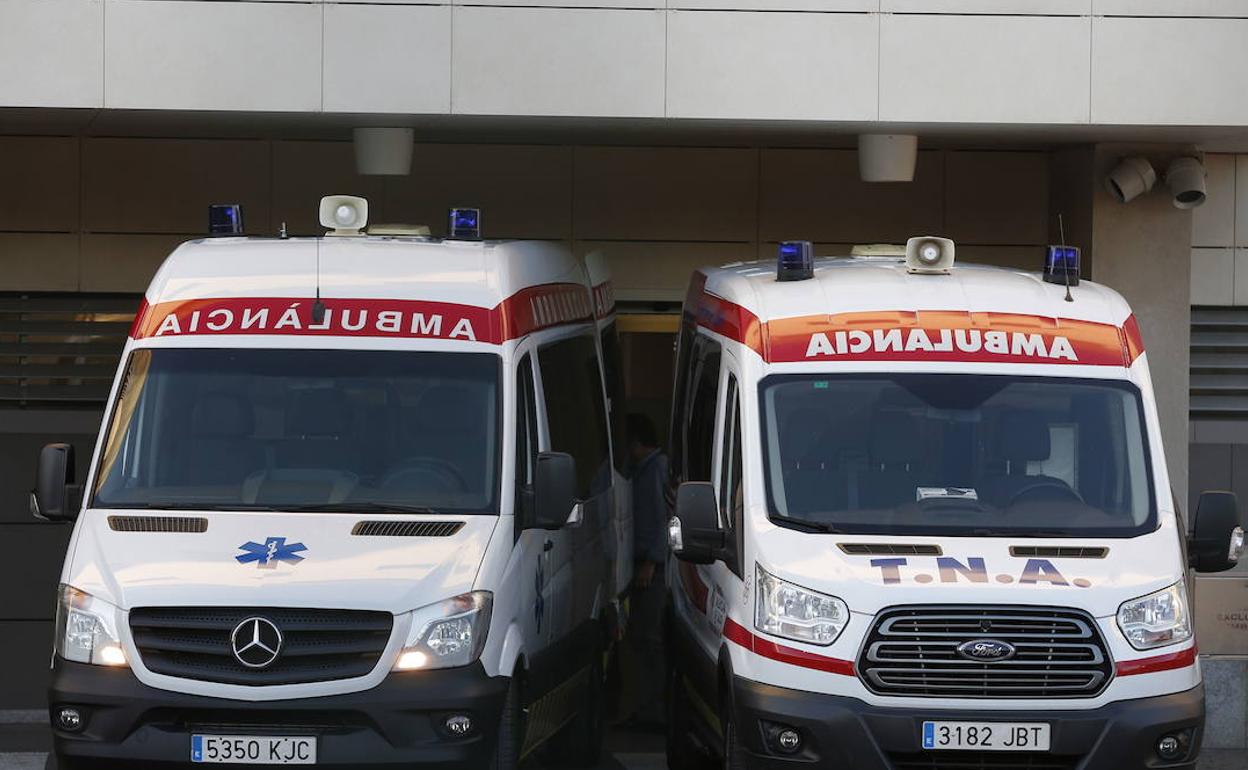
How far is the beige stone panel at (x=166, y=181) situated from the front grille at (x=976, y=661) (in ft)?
28.1

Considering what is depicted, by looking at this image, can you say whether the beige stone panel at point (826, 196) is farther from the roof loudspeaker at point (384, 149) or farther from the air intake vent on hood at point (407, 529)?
the air intake vent on hood at point (407, 529)

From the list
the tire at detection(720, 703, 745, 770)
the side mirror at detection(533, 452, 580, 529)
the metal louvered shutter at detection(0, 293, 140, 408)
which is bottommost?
the tire at detection(720, 703, 745, 770)

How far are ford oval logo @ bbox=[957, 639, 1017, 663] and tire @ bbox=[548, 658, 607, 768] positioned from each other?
9.83 feet

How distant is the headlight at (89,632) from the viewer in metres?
7.41

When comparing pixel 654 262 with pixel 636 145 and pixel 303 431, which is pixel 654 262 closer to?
pixel 636 145

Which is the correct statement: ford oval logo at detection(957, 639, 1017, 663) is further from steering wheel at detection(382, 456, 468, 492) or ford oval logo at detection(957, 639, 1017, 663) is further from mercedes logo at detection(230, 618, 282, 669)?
mercedes logo at detection(230, 618, 282, 669)

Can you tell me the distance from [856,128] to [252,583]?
643 centimetres

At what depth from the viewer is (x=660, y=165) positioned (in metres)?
14.9

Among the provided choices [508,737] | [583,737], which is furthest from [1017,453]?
[583,737]

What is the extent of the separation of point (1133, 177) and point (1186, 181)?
0.34m

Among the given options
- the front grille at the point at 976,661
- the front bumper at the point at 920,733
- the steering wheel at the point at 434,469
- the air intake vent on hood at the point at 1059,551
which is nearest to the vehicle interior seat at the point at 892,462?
the air intake vent on hood at the point at 1059,551

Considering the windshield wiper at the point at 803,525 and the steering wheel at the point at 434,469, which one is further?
the steering wheel at the point at 434,469

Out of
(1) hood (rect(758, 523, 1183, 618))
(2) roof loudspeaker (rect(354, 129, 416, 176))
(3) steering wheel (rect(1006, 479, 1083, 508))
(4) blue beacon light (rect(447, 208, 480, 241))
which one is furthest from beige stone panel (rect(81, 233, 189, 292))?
(3) steering wheel (rect(1006, 479, 1083, 508))

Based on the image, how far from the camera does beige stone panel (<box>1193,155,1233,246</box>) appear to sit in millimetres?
14969
